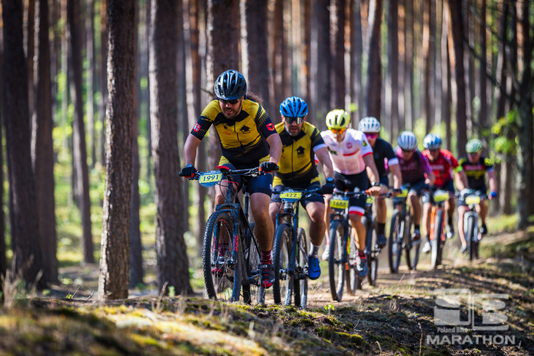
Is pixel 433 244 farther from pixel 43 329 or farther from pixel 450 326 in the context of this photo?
pixel 43 329

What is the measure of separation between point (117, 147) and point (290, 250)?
2.98 m

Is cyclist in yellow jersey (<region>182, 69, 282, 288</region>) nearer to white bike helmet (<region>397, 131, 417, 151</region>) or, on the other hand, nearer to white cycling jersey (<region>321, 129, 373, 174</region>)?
white cycling jersey (<region>321, 129, 373, 174</region>)

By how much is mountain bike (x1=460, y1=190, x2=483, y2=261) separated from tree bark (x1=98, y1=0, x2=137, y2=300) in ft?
26.3

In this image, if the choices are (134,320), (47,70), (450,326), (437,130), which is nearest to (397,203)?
(450,326)

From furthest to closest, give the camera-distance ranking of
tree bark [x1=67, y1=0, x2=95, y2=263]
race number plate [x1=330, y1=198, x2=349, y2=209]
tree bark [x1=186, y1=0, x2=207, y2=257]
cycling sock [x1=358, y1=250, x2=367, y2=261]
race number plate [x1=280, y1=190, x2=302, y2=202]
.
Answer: tree bark [x1=186, y1=0, x2=207, y2=257]
tree bark [x1=67, y1=0, x2=95, y2=263]
cycling sock [x1=358, y1=250, x2=367, y2=261]
race number plate [x1=330, y1=198, x2=349, y2=209]
race number plate [x1=280, y1=190, x2=302, y2=202]

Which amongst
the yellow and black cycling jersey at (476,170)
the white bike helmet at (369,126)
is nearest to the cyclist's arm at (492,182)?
the yellow and black cycling jersey at (476,170)

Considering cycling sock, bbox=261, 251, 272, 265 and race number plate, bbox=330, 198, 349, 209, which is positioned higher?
race number plate, bbox=330, 198, 349, 209

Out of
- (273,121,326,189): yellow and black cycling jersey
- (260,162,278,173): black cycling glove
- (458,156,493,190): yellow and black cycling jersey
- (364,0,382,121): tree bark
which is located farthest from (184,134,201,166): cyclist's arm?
(364,0,382,121): tree bark

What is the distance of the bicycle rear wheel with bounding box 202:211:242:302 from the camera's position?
4.90m

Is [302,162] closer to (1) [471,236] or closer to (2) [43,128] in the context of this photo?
(1) [471,236]

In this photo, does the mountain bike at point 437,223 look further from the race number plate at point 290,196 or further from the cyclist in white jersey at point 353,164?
the race number plate at point 290,196

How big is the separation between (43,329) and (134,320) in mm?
835

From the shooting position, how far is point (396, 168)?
9281 millimetres

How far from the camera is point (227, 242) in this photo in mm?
5312
